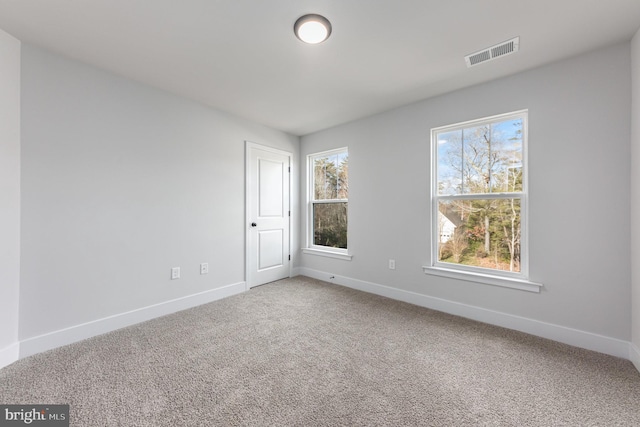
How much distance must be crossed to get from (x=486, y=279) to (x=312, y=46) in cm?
273

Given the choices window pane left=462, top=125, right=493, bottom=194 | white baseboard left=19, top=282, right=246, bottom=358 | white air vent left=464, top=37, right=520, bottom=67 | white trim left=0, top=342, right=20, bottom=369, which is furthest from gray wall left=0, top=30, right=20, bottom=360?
window pane left=462, top=125, right=493, bottom=194

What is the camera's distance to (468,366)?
191cm

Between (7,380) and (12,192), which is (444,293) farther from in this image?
(12,192)

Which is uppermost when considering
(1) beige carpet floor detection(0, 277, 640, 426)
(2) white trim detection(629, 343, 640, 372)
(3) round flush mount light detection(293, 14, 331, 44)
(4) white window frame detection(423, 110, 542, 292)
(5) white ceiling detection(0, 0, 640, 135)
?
(5) white ceiling detection(0, 0, 640, 135)

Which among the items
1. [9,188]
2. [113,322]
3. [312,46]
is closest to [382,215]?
[312,46]

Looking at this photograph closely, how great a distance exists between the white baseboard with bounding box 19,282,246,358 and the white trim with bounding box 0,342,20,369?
0.08 ft

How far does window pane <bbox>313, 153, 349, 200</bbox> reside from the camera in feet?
13.3

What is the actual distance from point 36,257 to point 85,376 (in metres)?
1.06

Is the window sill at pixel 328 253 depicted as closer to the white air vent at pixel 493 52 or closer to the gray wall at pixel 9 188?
the white air vent at pixel 493 52

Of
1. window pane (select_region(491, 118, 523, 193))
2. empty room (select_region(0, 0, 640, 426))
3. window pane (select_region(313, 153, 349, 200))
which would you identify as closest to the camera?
empty room (select_region(0, 0, 640, 426))

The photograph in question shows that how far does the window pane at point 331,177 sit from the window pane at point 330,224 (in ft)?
0.53

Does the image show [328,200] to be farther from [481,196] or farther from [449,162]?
[481,196]

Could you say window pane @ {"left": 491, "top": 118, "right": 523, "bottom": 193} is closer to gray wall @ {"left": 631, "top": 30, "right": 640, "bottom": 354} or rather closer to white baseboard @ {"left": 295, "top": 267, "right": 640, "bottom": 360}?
gray wall @ {"left": 631, "top": 30, "right": 640, "bottom": 354}

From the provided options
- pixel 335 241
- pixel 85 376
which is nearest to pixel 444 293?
pixel 335 241
